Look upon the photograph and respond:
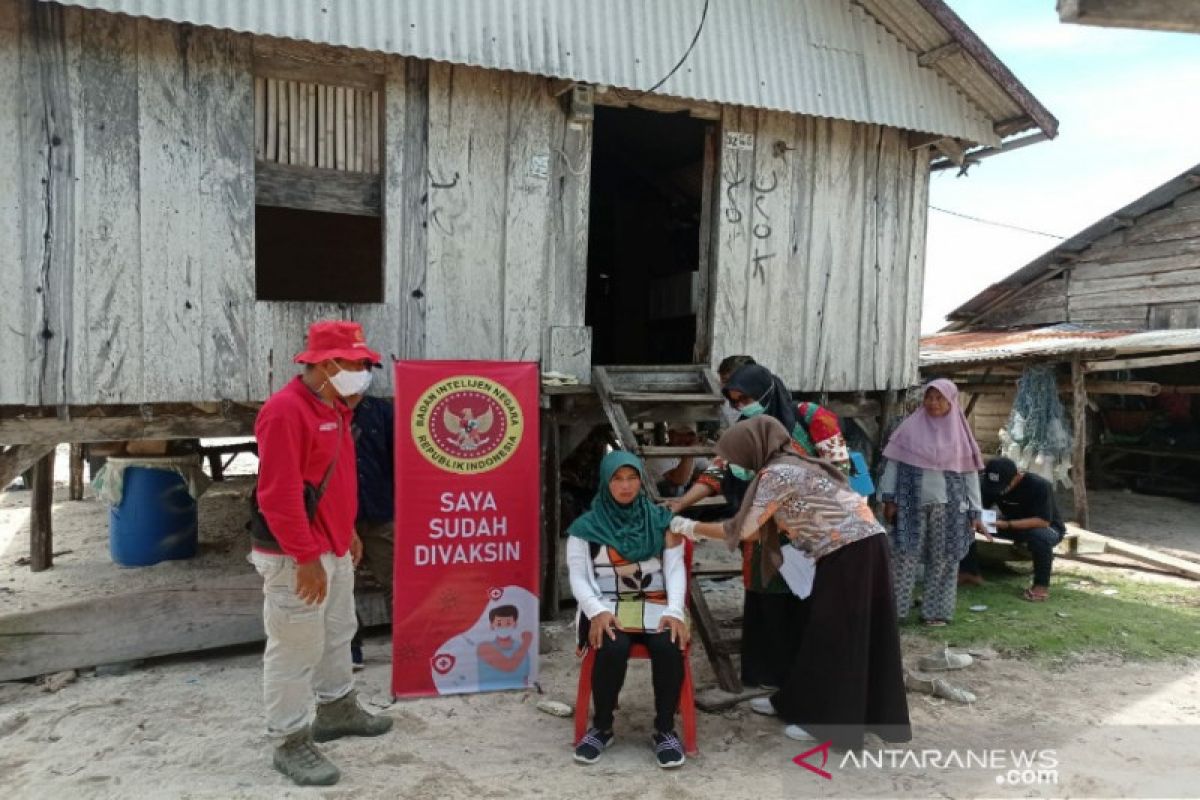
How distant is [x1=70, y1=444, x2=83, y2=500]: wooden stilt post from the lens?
9969mm

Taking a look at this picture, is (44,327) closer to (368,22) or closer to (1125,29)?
(368,22)

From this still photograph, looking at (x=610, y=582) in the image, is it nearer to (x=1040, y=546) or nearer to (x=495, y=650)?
(x=495, y=650)

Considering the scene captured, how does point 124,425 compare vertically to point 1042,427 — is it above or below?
above

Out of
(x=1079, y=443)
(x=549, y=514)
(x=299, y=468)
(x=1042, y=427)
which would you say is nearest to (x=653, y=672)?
(x=299, y=468)

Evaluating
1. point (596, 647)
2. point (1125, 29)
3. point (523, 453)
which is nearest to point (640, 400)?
point (523, 453)

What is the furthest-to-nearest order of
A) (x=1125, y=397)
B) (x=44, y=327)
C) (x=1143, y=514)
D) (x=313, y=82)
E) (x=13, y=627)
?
(x=1125, y=397) < (x=1143, y=514) < (x=313, y=82) < (x=13, y=627) < (x=44, y=327)

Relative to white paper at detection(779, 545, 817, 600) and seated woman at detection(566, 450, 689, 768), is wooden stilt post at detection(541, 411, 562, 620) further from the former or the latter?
white paper at detection(779, 545, 817, 600)

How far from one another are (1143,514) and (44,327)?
40.6 ft

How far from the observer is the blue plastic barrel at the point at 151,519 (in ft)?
23.1

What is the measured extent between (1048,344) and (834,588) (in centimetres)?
798

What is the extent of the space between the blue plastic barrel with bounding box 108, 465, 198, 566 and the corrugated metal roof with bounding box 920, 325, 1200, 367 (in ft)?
29.0

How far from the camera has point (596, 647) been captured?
12.1 feet

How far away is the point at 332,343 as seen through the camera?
3408 millimetres

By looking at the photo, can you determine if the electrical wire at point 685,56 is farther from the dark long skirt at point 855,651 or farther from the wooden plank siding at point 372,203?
the dark long skirt at point 855,651
